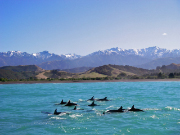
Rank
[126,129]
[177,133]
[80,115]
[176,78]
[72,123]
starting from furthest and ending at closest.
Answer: [176,78] → [80,115] → [72,123] → [126,129] → [177,133]

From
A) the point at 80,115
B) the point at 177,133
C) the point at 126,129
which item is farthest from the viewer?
the point at 80,115

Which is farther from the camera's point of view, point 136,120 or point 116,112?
point 116,112

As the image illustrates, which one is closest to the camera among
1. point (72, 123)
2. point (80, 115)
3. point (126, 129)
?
point (126, 129)

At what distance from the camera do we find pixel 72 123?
89.9ft

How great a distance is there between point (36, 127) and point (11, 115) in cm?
943

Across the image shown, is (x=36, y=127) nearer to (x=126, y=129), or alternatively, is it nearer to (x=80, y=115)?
(x=80, y=115)

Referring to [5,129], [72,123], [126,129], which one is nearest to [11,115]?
[5,129]

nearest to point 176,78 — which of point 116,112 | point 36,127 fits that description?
point 116,112

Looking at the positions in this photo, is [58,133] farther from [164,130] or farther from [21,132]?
[164,130]

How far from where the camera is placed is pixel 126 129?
24469mm

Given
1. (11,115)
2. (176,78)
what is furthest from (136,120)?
(176,78)

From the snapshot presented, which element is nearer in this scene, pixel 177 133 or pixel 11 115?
pixel 177 133

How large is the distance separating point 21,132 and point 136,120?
44.8 ft

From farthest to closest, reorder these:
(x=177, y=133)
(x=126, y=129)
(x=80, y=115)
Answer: (x=80, y=115) → (x=126, y=129) → (x=177, y=133)
